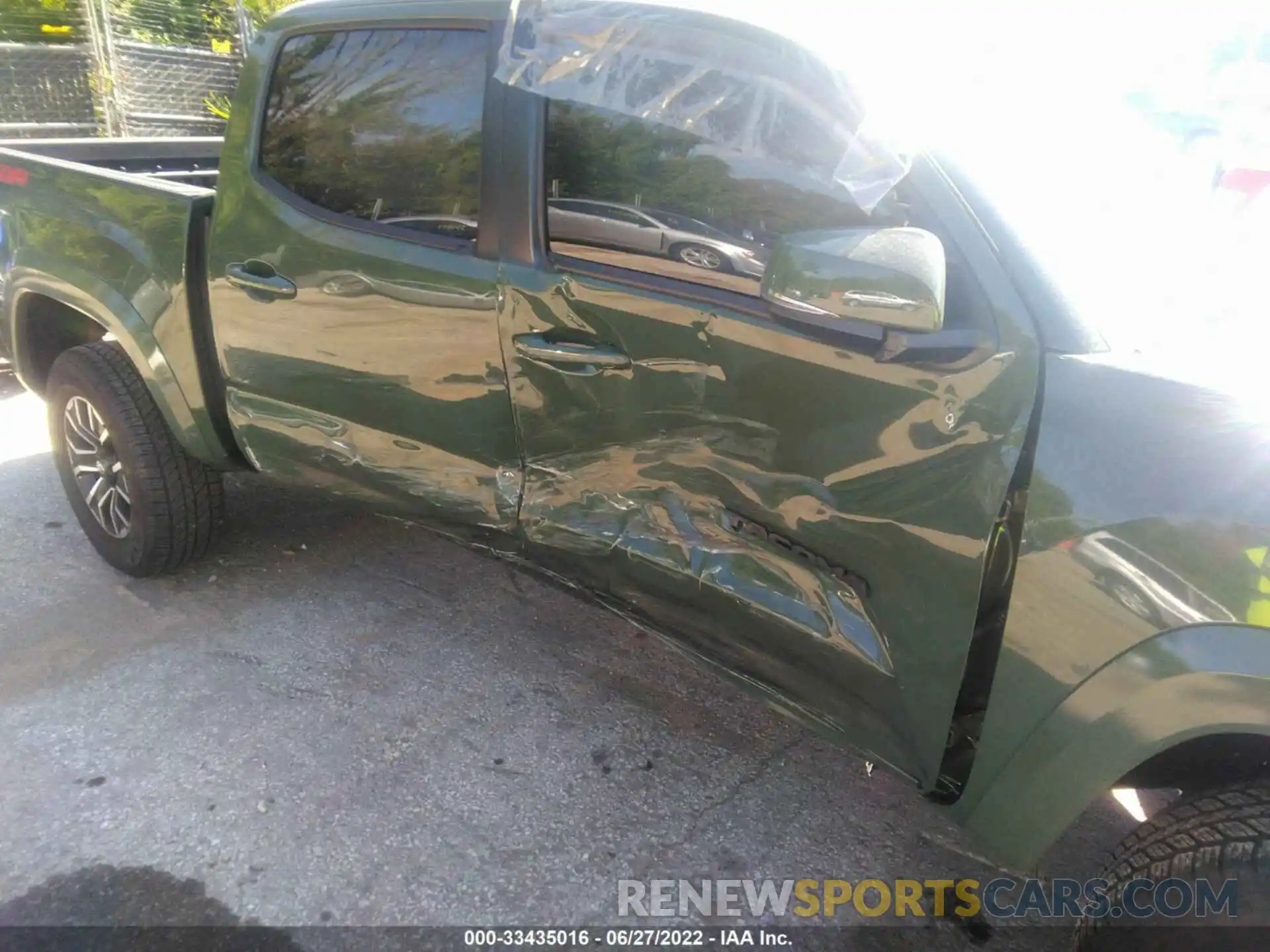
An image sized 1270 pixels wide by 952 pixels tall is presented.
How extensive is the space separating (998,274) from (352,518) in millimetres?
2877

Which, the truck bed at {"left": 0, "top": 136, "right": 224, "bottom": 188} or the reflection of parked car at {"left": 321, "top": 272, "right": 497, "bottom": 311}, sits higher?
the reflection of parked car at {"left": 321, "top": 272, "right": 497, "bottom": 311}

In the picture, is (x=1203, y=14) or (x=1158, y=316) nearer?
(x=1158, y=316)

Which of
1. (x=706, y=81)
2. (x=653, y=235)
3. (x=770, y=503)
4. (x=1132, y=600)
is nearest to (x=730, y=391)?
(x=770, y=503)

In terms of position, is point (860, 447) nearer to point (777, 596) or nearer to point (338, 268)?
point (777, 596)

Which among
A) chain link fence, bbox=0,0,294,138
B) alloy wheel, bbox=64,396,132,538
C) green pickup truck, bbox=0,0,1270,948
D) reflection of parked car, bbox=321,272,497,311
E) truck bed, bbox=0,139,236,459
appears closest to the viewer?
green pickup truck, bbox=0,0,1270,948

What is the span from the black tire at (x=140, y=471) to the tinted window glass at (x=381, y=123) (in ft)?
3.12

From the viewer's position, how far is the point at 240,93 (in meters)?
2.75

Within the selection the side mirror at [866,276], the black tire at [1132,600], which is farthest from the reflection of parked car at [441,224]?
the black tire at [1132,600]

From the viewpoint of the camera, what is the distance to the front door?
171cm

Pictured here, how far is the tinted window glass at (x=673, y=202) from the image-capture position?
6.38ft

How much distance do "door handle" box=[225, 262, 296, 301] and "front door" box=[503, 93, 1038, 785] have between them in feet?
2.46

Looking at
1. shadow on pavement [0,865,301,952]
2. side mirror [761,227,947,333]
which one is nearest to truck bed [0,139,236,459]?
shadow on pavement [0,865,301,952]

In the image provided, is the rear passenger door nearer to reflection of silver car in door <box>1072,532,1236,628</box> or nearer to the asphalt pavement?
the asphalt pavement

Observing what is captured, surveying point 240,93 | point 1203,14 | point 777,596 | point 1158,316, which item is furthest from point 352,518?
point 1203,14
